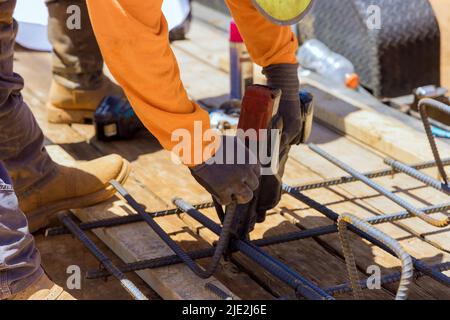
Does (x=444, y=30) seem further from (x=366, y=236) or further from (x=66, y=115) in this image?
(x=366, y=236)

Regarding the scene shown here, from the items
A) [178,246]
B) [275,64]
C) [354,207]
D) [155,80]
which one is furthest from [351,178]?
[155,80]

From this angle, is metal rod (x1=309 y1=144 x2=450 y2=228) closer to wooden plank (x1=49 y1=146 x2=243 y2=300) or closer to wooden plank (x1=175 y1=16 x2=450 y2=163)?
wooden plank (x1=175 y1=16 x2=450 y2=163)

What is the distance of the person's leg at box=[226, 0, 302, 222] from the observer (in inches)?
102

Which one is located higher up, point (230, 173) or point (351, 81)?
point (230, 173)

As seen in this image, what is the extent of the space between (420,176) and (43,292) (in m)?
1.25

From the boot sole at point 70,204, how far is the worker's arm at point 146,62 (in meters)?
0.81

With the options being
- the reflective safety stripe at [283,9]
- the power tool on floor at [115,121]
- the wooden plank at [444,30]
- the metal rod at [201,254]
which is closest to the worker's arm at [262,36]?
the reflective safety stripe at [283,9]

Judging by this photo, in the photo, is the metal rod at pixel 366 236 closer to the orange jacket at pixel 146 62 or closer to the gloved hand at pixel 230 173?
the gloved hand at pixel 230 173

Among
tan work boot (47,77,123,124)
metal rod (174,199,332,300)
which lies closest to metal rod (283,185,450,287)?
metal rod (174,199,332,300)

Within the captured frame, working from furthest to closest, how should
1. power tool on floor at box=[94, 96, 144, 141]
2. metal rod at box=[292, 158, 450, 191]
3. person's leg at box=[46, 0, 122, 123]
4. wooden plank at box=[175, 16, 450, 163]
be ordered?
person's leg at box=[46, 0, 122, 123]
power tool on floor at box=[94, 96, 144, 141]
wooden plank at box=[175, 16, 450, 163]
metal rod at box=[292, 158, 450, 191]

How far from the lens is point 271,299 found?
8.25 ft

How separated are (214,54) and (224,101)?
73cm

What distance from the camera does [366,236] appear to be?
2.62 m
